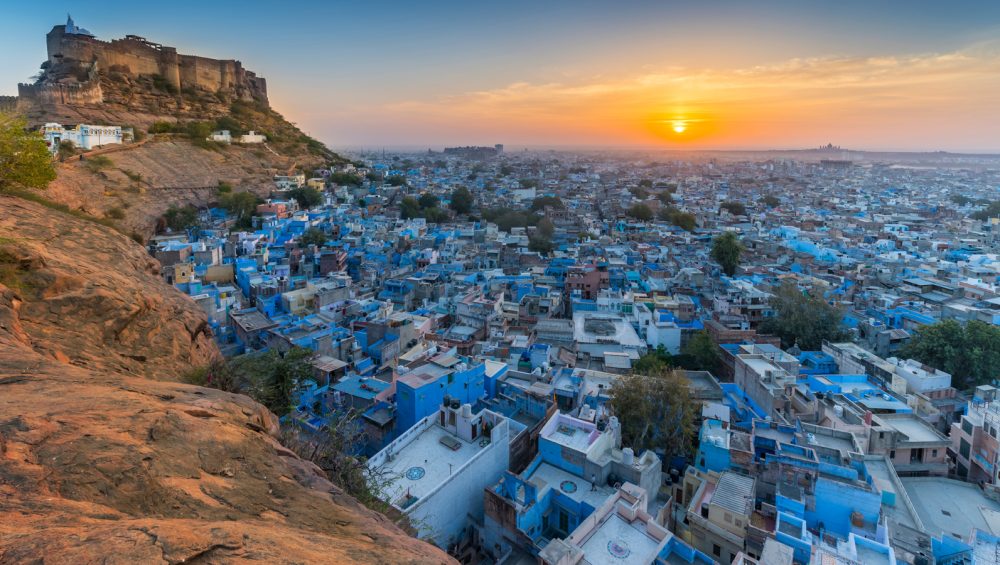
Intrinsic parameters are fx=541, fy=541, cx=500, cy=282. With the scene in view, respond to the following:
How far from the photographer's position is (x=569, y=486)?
9711 mm

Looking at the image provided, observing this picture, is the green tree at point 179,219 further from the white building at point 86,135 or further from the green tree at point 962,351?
the green tree at point 962,351

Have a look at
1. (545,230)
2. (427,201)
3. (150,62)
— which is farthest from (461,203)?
(150,62)

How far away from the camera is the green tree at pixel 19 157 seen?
354 inches

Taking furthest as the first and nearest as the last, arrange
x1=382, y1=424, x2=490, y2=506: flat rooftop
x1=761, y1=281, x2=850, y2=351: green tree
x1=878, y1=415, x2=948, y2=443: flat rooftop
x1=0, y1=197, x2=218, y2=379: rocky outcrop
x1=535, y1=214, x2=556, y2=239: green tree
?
x1=535, y1=214, x2=556, y2=239: green tree
x1=761, y1=281, x2=850, y2=351: green tree
x1=878, y1=415, x2=948, y2=443: flat rooftop
x1=382, y1=424, x2=490, y2=506: flat rooftop
x1=0, y1=197, x2=218, y2=379: rocky outcrop

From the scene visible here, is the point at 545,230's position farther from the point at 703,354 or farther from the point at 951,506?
the point at 951,506

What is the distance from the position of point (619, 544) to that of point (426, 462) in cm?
356

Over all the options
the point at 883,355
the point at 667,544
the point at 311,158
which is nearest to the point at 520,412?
the point at 667,544

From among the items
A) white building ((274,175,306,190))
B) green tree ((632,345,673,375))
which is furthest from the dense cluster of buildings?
white building ((274,175,306,190))

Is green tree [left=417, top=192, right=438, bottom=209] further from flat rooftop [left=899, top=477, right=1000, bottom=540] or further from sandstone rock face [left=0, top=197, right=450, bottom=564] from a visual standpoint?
sandstone rock face [left=0, top=197, right=450, bottom=564]

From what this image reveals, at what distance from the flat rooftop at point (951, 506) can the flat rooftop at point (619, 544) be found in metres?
5.61

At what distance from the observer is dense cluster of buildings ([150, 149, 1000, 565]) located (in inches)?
353

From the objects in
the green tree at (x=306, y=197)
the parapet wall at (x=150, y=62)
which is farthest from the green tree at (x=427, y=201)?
the parapet wall at (x=150, y=62)

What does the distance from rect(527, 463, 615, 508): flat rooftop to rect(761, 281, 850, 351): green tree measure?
11.2 m

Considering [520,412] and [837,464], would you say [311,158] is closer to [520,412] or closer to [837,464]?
[520,412]
